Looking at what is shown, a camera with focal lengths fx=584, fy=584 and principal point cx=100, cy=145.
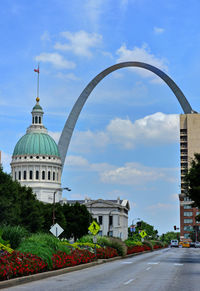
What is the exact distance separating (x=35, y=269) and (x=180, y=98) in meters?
119

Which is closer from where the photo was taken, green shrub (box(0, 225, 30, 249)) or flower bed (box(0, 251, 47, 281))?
flower bed (box(0, 251, 47, 281))

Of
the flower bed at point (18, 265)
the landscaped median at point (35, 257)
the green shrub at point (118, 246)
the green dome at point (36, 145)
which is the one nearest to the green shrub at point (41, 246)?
the landscaped median at point (35, 257)

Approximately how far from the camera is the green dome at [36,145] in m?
192

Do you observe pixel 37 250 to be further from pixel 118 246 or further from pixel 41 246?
pixel 118 246

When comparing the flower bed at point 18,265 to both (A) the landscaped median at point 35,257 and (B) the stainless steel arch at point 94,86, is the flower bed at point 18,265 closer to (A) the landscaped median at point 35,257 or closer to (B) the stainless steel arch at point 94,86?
(A) the landscaped median at point 35,257

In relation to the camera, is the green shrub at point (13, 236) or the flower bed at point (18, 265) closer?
the flower bed at point (18, 265)

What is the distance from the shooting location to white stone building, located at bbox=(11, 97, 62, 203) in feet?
621

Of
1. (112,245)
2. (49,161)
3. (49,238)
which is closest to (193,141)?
(49,161)

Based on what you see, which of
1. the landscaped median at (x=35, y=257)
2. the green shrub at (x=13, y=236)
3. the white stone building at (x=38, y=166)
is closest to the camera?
the landscaped median at (x=35, y=257)

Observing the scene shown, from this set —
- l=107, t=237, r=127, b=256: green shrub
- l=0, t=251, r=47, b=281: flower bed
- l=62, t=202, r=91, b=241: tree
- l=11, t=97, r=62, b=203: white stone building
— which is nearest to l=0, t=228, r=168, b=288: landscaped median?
l=0, t=251, r=47, b=281: flower bed

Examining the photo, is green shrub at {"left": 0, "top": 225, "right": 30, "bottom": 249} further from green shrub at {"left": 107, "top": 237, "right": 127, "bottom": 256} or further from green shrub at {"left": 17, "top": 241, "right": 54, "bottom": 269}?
green shrub at {"left": 107, "top": 237, "right": 127, "bottom": 256}

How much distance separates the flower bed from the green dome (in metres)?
169

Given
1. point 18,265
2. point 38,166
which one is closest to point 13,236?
point 18,265

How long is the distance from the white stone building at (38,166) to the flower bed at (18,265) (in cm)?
16526
